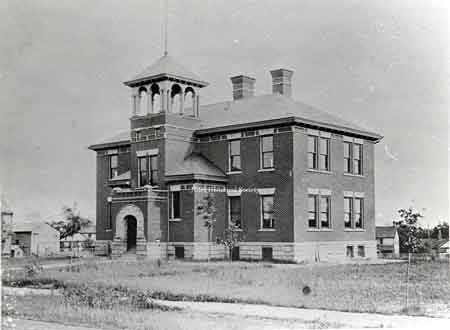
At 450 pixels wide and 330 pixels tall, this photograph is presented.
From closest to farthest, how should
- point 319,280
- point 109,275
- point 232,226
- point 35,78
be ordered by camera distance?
1. point 35,78
2. point 319,280
3. point 109,275
4. point 232,226

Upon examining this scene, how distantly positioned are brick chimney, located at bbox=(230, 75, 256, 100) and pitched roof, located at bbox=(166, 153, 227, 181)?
18.5 feet

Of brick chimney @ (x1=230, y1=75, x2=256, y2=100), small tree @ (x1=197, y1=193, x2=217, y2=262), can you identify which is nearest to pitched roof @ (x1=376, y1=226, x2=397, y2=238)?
brick chimney @ (x1=230, y1=75, x2=256, y2=100)

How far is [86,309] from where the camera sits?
15.9 metres

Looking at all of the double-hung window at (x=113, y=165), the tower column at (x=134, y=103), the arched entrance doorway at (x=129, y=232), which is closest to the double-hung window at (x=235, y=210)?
the arched entrance doorway at (x=129, y=232)

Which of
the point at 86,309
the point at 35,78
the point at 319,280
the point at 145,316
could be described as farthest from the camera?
the point at 319,280

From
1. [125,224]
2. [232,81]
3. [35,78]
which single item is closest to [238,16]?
[35,78]

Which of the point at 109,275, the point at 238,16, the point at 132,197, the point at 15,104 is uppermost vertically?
the point at 238,16

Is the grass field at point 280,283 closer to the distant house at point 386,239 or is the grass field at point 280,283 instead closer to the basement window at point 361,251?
the basement window at point 361,251

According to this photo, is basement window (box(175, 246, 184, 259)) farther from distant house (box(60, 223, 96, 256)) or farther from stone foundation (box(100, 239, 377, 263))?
distant house (box(60, 223, 96, 256))

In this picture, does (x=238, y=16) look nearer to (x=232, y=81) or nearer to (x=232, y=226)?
(x=232, y=226)

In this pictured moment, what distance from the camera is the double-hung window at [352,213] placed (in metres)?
38.1

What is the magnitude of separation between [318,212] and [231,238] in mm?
5092

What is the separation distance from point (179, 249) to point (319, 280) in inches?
575

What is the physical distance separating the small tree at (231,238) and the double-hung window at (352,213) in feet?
21.8
